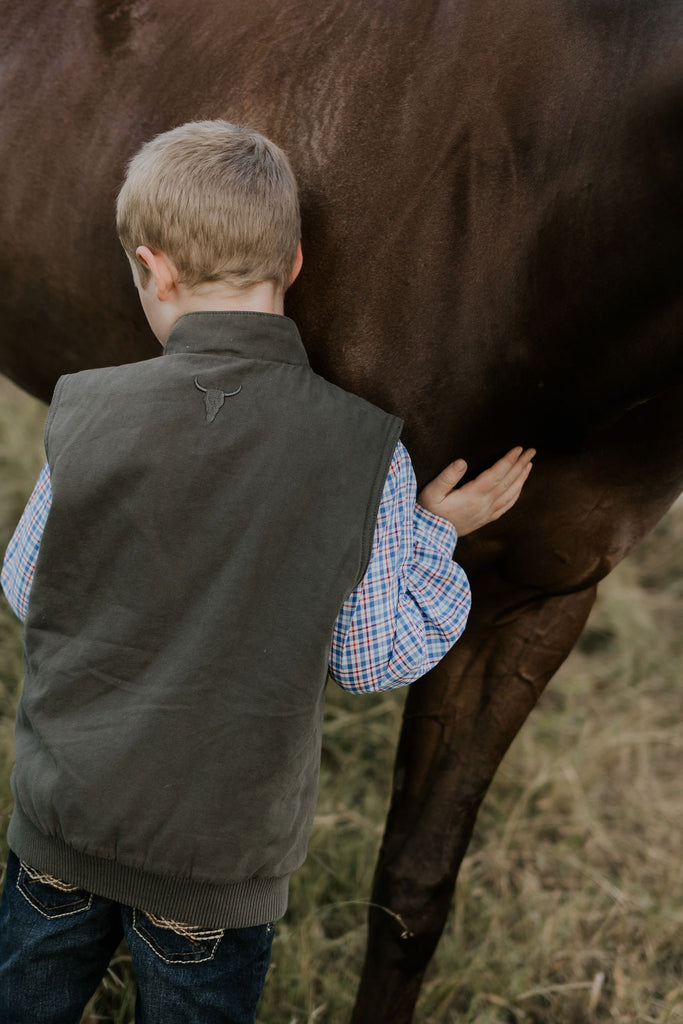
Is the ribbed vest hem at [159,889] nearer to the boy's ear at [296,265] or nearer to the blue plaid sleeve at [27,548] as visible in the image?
the blue plaid sleeve at [27,548]

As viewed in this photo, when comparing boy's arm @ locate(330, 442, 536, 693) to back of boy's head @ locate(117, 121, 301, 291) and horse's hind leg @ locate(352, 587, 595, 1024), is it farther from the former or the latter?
horse's hind leg @ locate(352, 587, 595, 1024)

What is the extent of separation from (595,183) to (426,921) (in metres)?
1.20

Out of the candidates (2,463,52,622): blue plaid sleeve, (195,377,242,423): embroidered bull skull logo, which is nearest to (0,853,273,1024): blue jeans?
(2,463,52,622): blue plaid sleeve

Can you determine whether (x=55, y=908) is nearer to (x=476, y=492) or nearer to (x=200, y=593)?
(x=200, y=593)

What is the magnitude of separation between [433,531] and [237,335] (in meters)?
0.34

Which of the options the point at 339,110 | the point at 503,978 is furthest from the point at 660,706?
the point at 339,110

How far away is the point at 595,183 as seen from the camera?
1157mm

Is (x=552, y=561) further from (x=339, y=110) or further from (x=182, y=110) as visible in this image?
(x=182, y=110)

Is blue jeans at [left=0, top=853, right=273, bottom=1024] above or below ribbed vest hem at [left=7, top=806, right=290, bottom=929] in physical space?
below

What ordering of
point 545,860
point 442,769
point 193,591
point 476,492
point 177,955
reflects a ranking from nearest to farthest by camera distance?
point 193,591
point 177,955
point 476,492
point 442,769
point 545,860

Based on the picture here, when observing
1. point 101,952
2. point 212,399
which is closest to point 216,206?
point 212,399

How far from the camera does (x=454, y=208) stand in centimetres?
119

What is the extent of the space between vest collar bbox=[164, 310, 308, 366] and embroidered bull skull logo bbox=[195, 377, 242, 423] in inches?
2.1

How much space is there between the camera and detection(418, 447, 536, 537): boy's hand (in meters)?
1.28
